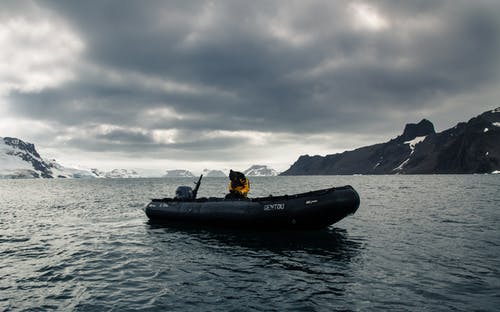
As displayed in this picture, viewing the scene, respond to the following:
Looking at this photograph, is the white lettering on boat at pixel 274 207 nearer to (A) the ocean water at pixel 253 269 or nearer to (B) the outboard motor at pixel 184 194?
(A) the ocean water at pixel 253 269

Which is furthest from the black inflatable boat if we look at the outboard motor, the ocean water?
the outboard motor

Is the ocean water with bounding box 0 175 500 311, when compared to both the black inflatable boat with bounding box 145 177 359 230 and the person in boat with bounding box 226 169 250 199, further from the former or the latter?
the person in boat with bounding box 226 169 250 199

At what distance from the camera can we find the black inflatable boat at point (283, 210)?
1916cm

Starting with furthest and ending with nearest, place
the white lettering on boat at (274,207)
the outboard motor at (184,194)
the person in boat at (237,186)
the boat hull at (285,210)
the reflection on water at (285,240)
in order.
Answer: the outboard motor at (184,194) < the person in boat at (237,186) < the white lettering on boat at (274,207) < the boat hull at (285,210) < the reflection on water at (285,240)

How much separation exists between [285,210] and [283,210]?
126 mm

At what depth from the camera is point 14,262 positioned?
14.9m

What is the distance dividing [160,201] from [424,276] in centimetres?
2056

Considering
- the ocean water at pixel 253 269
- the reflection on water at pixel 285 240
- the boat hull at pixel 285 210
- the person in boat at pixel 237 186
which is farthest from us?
the person in boat at pixel 237 186

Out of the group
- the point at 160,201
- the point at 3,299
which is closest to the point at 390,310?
the point at 3,299

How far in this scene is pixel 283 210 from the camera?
774 inches

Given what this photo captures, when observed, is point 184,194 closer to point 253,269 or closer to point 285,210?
point 285,210

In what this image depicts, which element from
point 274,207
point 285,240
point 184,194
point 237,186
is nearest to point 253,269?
point 285,240

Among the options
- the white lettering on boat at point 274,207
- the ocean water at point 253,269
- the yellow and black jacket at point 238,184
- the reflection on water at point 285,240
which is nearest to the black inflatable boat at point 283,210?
the white lettering on boat at point 274,207

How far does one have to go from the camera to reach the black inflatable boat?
19156 millimetres
